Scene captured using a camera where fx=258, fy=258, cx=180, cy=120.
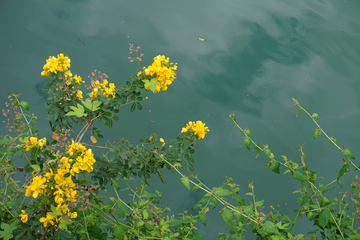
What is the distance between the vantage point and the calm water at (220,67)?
1920 mm

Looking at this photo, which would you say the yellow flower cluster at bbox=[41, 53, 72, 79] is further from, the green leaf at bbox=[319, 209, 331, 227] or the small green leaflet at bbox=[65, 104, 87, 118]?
the green leaf at bbox=[319, 209, 331, 227]

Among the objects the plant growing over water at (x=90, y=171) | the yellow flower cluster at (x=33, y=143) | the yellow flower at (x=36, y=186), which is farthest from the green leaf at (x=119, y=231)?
the yellow flower cluster at (x=33, y=143)

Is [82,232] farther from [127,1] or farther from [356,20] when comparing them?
[356,20]

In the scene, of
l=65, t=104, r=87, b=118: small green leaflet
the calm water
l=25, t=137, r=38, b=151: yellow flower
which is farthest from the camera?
the calm water

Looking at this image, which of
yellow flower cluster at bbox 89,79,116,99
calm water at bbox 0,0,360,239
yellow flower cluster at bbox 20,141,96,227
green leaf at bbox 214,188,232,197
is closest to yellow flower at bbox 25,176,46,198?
yellow flower cluster at bbox 20,141,96,227

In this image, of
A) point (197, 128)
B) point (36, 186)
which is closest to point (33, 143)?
point (36, 186)

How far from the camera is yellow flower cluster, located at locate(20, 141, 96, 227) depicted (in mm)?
940

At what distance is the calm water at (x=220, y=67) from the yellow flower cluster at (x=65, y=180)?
888 mm

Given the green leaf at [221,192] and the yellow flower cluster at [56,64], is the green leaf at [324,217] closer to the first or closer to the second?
the green leaf at [221,192]

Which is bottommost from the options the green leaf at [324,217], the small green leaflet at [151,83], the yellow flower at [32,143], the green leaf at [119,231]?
the green leaf at [119,231]

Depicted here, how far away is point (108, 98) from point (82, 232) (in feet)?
2.06

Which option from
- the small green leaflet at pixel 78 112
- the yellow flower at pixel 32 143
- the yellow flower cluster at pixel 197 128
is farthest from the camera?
the yellow flower cluster at pixel 197 128

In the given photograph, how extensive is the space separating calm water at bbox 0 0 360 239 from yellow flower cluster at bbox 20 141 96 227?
35.0 inches

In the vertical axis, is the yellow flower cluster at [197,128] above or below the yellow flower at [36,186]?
above
